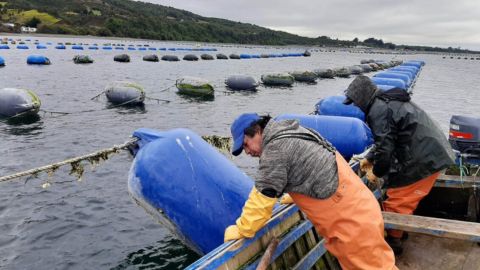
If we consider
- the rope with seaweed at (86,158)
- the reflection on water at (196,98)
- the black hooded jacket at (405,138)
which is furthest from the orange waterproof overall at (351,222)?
the reflection on water at (196,98)

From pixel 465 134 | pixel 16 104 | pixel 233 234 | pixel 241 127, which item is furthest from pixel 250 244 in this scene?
pixel 16 104

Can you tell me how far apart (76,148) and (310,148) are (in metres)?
17.3

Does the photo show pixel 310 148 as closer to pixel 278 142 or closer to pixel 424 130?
pixel 278 142

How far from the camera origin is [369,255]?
396 centimetres

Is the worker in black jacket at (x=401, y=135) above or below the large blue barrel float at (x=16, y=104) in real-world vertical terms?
above

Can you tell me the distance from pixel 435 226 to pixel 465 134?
4.45 m

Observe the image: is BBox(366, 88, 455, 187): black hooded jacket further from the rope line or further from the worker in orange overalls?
the rope line

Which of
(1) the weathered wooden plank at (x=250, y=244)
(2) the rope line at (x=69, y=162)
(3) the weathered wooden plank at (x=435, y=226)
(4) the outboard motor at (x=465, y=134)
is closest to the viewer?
(1) the weathered wooden plank at (x=250, y=244)

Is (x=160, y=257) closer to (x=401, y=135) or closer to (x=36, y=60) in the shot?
(x=401, y=135)

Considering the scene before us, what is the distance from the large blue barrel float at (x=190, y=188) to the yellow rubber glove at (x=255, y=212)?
227 centimetres

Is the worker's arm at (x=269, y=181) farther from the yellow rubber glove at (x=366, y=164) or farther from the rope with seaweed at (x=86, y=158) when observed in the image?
the rope with seaweed at (x=86, y=158)

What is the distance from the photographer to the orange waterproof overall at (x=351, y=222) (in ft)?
12.7

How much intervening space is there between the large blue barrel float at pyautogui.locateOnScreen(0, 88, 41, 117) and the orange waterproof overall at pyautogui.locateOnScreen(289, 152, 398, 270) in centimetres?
2441

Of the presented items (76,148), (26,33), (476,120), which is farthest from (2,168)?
(26,33)
